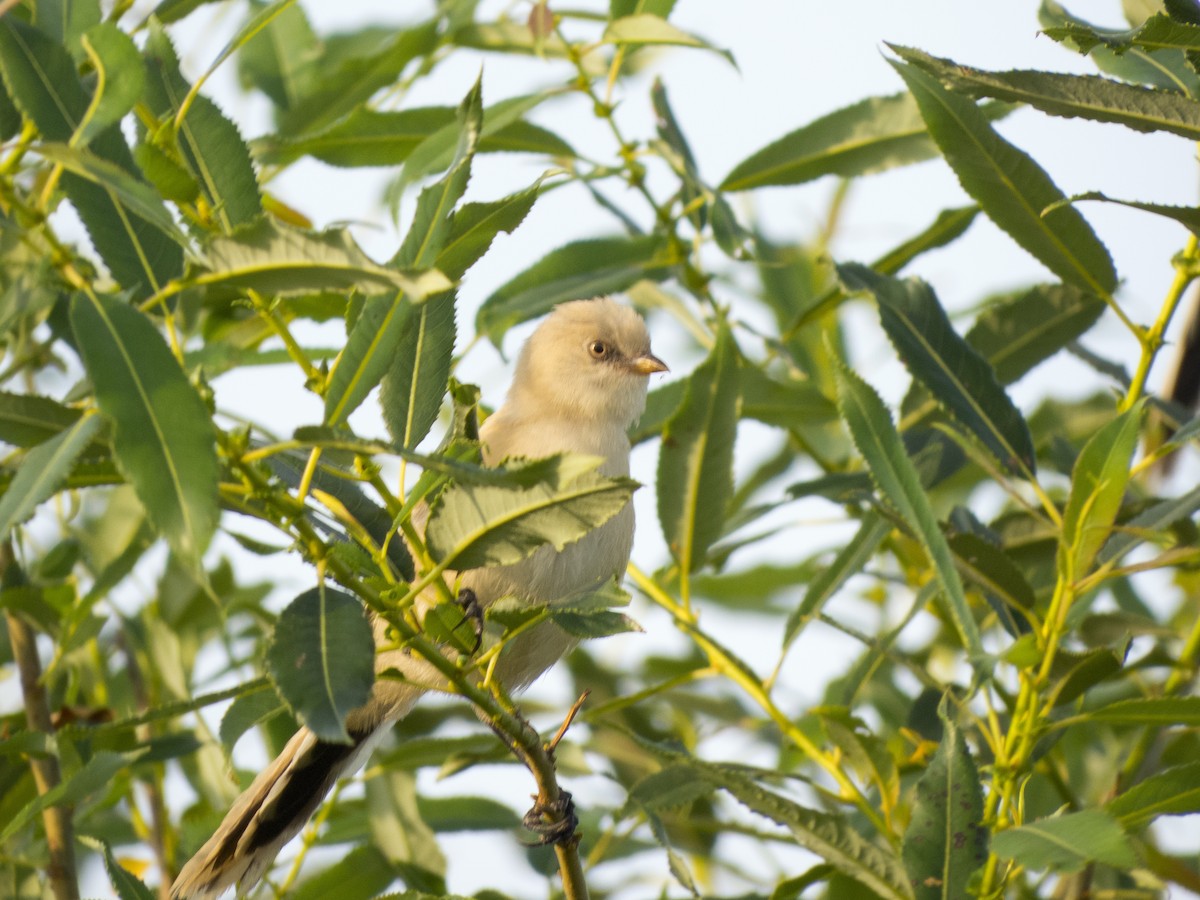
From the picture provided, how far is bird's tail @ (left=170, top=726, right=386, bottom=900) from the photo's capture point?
3.47 meters

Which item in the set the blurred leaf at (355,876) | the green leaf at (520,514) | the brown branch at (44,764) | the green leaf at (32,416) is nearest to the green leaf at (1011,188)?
the green leaf at (520,514)

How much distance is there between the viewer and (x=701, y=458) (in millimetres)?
3643

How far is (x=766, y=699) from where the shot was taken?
3.40 metres

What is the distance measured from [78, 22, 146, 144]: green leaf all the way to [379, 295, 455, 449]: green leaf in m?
0.64

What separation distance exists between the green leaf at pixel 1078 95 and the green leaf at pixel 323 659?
1304 mm

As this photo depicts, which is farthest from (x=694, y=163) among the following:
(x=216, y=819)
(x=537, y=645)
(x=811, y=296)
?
(x=216, y=819)

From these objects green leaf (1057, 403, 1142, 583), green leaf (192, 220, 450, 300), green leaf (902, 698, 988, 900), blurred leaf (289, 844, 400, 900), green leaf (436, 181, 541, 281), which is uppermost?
green leaf (436, 181, 541, 281)

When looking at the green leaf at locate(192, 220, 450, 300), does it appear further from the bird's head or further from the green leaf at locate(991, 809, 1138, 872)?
the bird's head

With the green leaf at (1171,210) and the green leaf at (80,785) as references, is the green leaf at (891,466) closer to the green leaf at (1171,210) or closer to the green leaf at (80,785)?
the green leaf at (1171,210)

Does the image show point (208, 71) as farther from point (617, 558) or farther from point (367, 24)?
point (367, 24)

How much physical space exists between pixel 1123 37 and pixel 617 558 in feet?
6.56

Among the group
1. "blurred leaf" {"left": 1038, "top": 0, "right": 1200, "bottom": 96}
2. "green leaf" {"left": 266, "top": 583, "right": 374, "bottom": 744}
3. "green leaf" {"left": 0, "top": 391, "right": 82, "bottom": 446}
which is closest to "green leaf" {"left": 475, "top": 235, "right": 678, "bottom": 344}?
"blurred leaf" {"left": 1038, "top": 0, "right": 1200, "bottom": 96}

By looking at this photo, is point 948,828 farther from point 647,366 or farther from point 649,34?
point 647,366

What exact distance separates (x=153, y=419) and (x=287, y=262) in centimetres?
27
